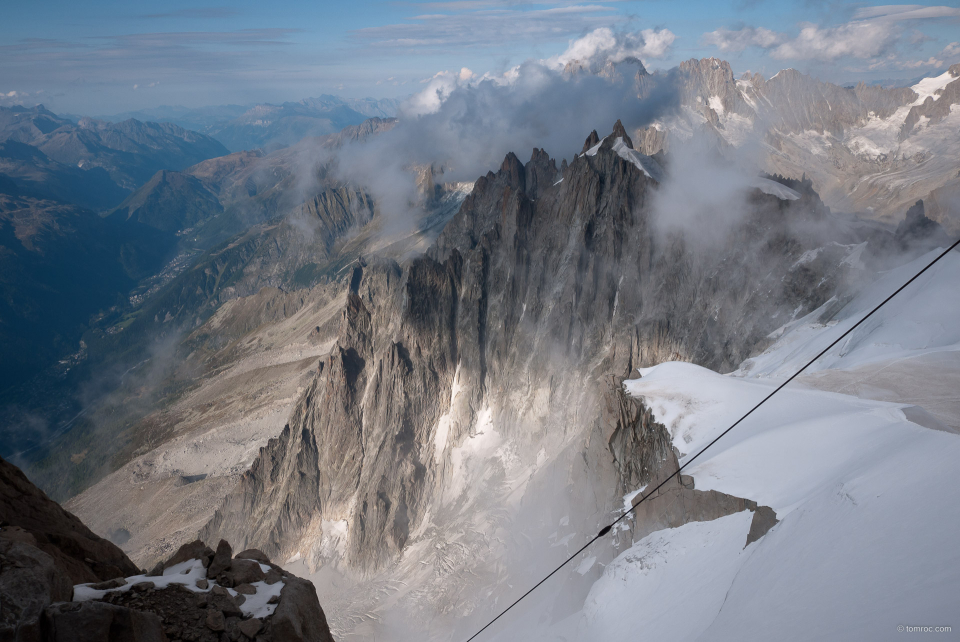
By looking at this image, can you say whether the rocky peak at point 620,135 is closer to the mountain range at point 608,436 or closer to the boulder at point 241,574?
the mountain range at point 608,436

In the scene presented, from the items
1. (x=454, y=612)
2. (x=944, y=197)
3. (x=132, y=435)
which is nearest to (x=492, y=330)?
(x=454, y=612)

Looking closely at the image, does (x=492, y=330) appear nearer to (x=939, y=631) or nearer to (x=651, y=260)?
(x=651, y=260)

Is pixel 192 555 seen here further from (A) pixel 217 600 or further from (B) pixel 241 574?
(A) pixel 217 600

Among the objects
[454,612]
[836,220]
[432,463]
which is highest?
[836,220]

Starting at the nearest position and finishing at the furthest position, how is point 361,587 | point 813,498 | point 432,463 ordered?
1. point 813,498
2. point 361,587
3. point 432,463

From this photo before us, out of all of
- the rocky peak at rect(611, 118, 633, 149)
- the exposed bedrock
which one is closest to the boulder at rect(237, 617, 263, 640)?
the exposed bedrock
